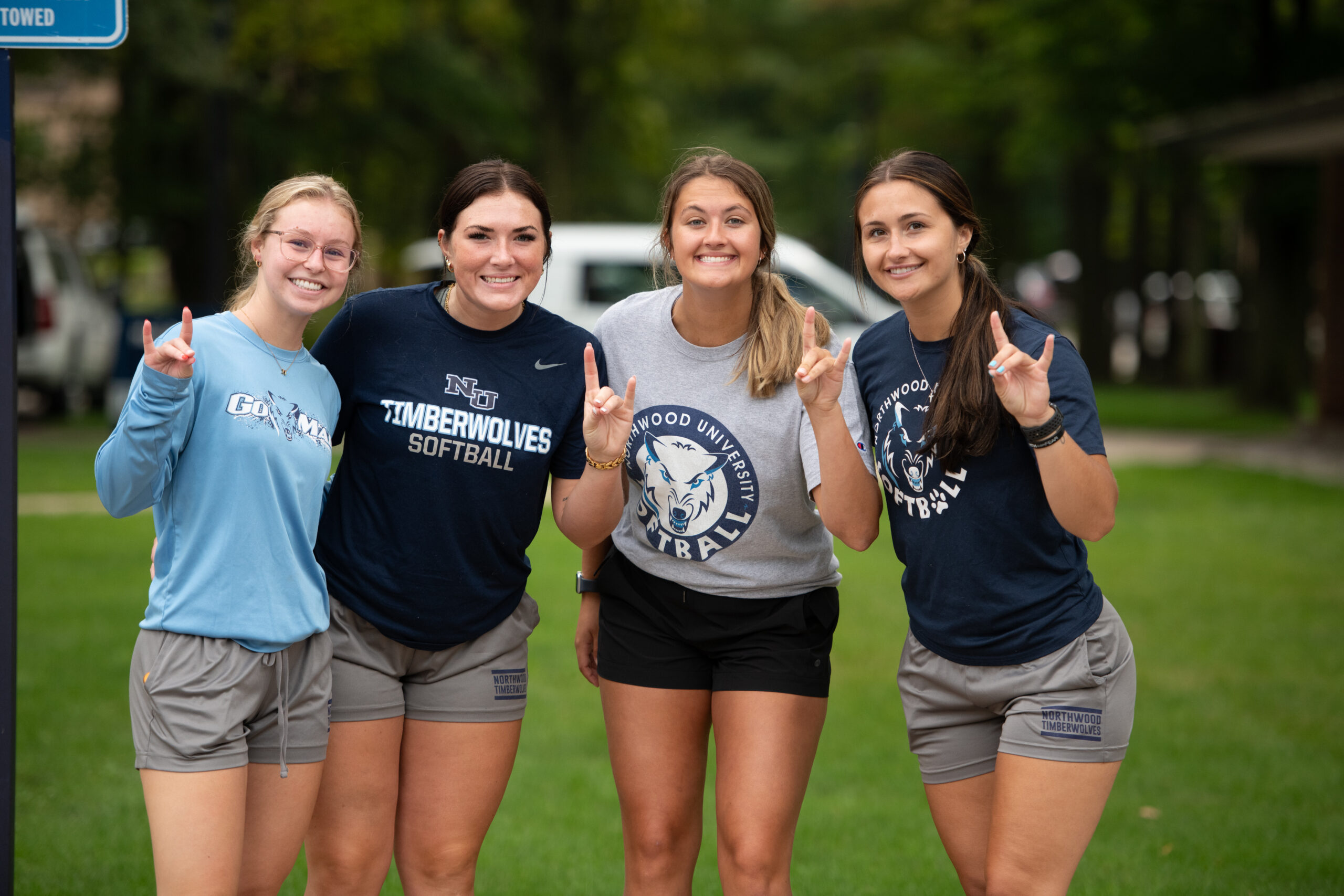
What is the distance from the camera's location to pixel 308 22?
59.1 ft

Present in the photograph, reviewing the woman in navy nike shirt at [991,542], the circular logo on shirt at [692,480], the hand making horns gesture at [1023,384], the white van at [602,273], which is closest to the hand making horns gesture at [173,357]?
the circular logo on shirt at [692,480]

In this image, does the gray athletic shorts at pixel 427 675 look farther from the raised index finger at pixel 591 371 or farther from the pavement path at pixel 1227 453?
the pavement path at pixel 1227 453

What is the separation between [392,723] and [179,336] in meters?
1.11

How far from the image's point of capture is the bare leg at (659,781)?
3.45 meters

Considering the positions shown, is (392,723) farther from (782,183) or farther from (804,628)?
(782,183)

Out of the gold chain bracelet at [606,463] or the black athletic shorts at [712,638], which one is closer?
the gold chain bracelet at [606,463]

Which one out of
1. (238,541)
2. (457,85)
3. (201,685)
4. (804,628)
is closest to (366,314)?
(238,541)

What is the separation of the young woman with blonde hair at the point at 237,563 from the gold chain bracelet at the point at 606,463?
2.02 feet

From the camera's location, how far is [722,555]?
341 cm

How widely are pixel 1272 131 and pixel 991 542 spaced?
14.6 metres

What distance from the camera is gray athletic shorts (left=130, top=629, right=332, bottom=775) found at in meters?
2.84

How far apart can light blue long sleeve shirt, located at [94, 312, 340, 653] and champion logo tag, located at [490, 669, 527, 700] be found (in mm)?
549

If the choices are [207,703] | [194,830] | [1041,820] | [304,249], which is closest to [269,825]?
[194,830]

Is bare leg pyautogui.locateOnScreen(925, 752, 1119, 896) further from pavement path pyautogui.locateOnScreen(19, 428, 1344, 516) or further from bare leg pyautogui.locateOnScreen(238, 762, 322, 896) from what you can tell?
pavement path pyautogui.locateOnScreen(19, 428, 1344, 516)
